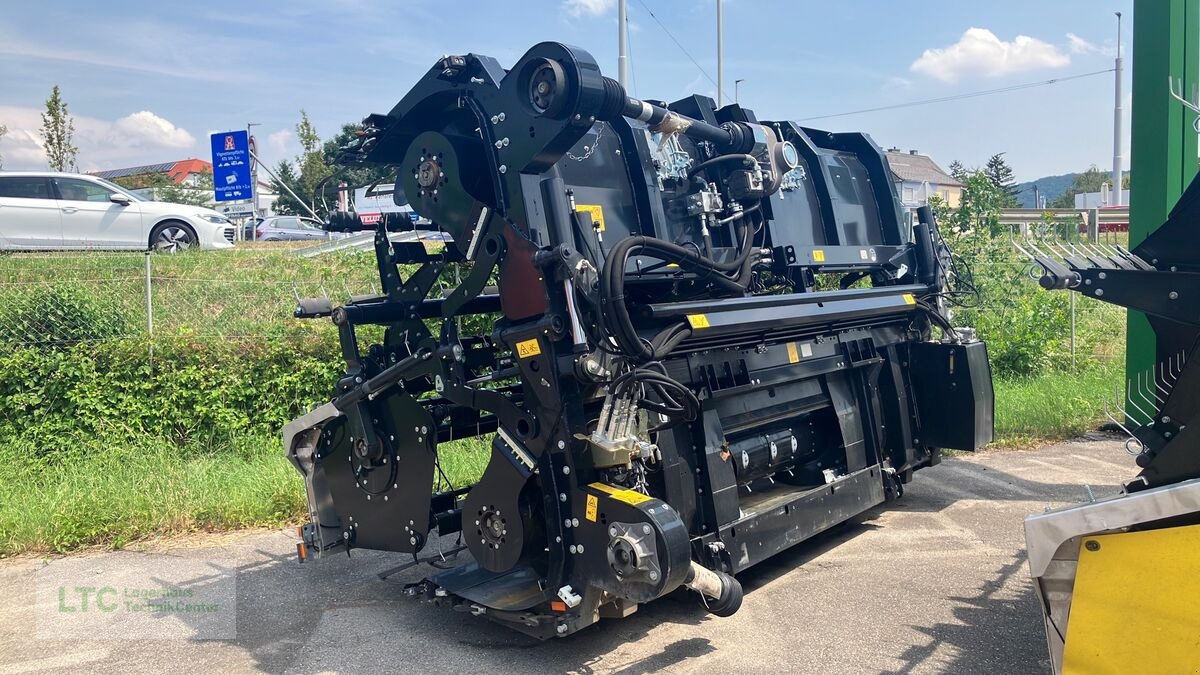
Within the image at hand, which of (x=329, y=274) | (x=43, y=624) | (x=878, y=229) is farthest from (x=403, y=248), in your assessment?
(x=329, y=274)

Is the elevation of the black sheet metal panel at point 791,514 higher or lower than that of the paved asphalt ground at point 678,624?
higher

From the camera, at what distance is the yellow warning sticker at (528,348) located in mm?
3699

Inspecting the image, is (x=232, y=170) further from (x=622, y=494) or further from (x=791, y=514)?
(x=622, y=494)

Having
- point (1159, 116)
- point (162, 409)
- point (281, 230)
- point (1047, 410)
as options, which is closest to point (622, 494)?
point (162, 409)

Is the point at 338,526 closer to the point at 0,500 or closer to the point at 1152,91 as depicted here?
the point at 0,500

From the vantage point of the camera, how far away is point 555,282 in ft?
12.1

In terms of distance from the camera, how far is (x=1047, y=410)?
8211 millimetres

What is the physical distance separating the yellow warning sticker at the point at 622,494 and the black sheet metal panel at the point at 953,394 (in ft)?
9.60

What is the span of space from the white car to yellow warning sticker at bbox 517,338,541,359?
35.5ft

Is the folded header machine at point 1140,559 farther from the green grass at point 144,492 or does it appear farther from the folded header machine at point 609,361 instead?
the green grass at point 144,492

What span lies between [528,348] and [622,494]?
27.3 inches

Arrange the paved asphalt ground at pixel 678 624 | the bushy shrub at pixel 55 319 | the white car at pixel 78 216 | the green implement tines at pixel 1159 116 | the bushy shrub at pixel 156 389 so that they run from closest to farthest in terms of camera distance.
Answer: the paved asphalt ground at pixel 678 624, the green implement tines at pixel 1159 116, the bushy shrub at pixel 156 389, the bushy shrub at pixel 55 319, the white car at pixel 78 216

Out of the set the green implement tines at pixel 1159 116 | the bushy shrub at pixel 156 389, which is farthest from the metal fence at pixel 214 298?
the green implement tines at pixel 1159 116

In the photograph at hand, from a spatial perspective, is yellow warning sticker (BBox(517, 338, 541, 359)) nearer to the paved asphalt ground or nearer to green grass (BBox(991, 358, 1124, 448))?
the paved asphalt ground
